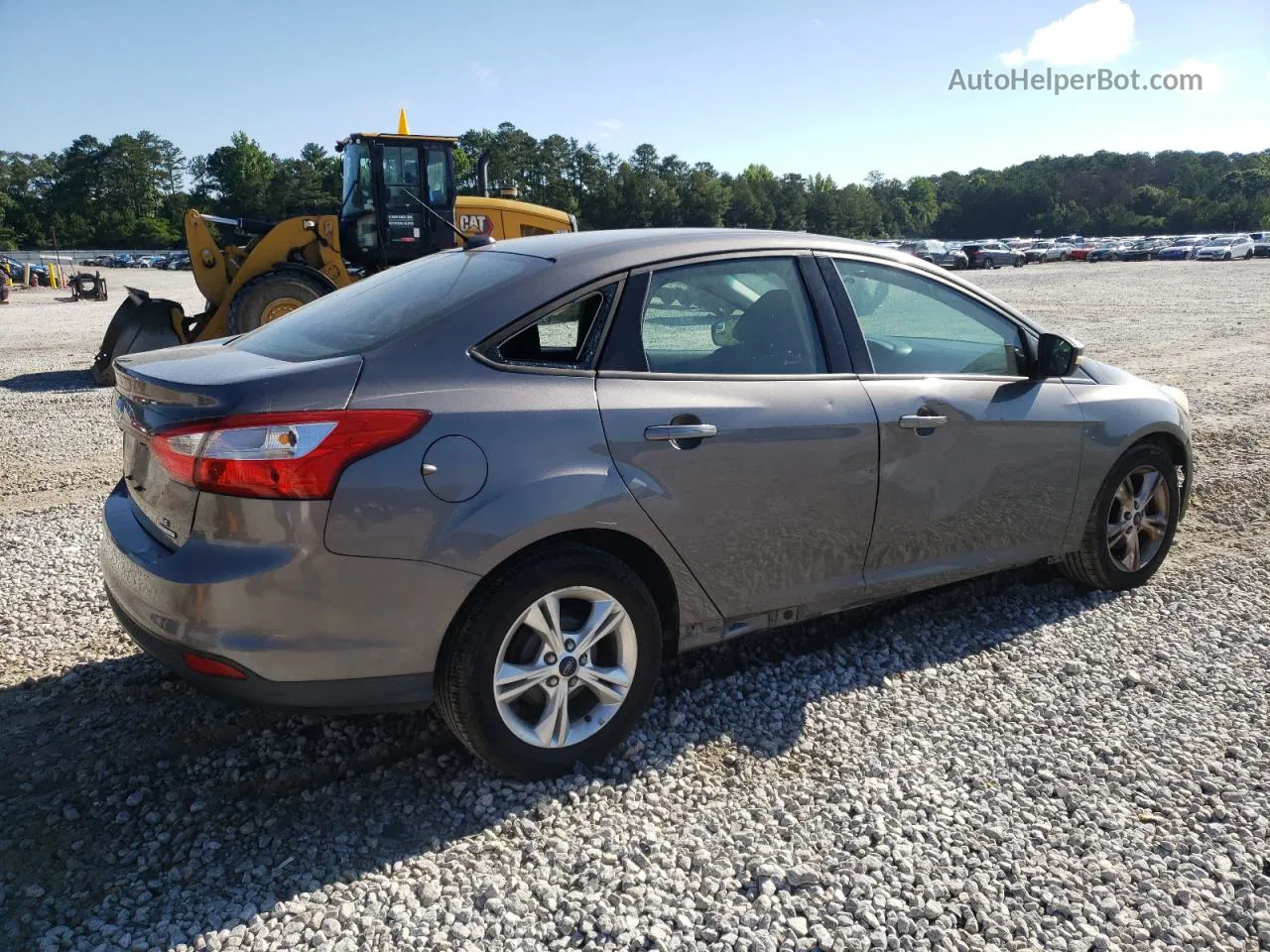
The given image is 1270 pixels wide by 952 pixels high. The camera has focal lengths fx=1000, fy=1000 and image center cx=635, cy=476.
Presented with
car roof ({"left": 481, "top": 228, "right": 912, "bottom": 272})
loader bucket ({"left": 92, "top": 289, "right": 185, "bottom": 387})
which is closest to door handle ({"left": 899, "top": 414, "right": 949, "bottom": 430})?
car roof ({"left": 481, "top": 228, "right": 912, "bottom": 272})

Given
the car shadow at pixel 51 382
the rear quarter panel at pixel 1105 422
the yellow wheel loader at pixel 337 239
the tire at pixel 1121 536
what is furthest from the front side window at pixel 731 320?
the car shadow at pixel 51 382

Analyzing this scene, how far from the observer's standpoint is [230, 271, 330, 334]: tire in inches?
477

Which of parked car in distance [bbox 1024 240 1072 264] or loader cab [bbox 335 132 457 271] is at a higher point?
parked car in distance [bbox 1024 240 1072 264]

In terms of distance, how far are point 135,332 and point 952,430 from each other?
34.8ft

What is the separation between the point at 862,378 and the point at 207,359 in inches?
90.2

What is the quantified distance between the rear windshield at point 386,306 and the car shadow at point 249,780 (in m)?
1.17

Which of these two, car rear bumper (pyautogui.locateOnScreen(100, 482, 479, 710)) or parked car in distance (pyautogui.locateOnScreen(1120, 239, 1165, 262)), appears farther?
parked car in distance (pyautogui.locateOnScreen(1120, 239, 1165, 262))

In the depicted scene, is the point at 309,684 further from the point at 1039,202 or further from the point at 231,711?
the point at 1039,202

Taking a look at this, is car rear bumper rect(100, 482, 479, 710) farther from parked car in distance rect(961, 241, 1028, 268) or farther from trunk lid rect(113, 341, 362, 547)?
parked car in distance rect(961, 241, 1028, 268)

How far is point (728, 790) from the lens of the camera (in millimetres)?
3176

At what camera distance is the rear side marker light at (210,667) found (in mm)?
2742

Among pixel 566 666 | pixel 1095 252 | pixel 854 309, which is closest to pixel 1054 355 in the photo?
pixel 854 309

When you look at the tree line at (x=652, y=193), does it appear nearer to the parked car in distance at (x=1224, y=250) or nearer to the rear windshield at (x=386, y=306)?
the parked car in distance at (x=1224, y=250)

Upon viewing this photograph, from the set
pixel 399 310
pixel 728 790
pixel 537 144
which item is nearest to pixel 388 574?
pixel 399 310
